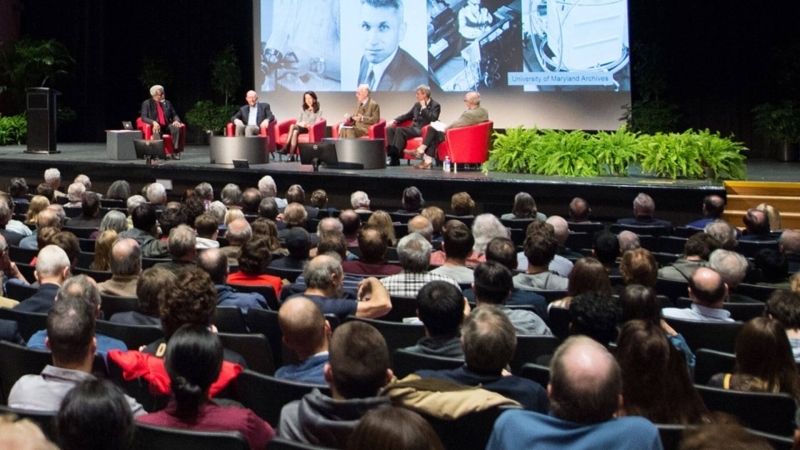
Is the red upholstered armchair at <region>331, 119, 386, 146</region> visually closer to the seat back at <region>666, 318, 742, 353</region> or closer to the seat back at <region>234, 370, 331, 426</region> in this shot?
the seat back at <region>666, 318, 742, 353</region>

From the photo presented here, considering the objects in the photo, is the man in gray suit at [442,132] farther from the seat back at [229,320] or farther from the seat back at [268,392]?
the seat back at [268,392]

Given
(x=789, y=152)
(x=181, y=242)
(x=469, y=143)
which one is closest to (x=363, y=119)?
(x=469, y=143)

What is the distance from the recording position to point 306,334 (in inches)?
127

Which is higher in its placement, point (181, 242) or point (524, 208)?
point (524, 208)

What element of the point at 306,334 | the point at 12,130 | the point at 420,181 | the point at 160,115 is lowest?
the point at 306,334

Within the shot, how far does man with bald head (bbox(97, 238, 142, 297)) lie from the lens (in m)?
4.76

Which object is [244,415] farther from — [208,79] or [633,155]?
[208,79]

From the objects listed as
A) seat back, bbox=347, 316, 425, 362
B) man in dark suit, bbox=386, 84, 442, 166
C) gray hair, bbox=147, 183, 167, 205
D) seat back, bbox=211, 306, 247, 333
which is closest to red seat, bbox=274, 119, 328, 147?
man in dark suit, bbox=386, 84, 442, 166

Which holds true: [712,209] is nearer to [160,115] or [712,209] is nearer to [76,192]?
[76,192]

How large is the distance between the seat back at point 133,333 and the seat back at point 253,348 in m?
0.27

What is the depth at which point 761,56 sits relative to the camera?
13375mm

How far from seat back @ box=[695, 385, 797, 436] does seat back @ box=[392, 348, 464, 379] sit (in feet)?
2.77

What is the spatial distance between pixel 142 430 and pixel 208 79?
16369mm

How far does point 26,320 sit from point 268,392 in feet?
5.20
